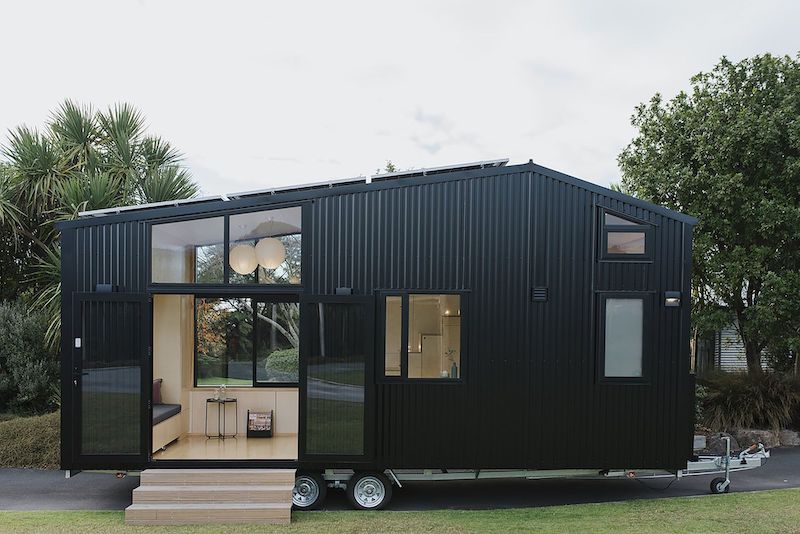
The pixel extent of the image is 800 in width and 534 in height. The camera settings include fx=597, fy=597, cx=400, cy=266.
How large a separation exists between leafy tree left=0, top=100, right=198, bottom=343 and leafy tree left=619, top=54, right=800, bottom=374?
8.85 metres

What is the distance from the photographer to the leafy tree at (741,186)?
9656mm

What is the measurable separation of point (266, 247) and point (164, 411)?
2584 millimetres

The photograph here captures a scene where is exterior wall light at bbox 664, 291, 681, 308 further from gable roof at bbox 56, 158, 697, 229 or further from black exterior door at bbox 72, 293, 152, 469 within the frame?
black exterior door at bbox 72, 293, 152, 469

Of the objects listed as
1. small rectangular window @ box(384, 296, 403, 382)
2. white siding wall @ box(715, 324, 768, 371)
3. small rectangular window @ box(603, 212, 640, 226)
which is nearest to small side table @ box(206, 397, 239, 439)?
small rectangular window @ box(384, 296, 403, 382)

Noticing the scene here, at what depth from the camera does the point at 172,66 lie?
14.0 m

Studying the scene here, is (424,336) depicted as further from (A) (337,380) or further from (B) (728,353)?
(B) (728,353)

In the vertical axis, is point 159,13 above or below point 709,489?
above

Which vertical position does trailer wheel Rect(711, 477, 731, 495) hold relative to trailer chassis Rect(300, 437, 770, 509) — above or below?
below

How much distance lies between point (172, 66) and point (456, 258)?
10876 mm

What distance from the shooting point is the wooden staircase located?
5.57 metres

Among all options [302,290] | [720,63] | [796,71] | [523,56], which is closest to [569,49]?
[523,56]

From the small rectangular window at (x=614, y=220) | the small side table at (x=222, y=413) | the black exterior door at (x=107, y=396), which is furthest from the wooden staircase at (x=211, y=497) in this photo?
the small rectangular window at (x=614, y=220)

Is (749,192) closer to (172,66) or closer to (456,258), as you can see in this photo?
(456,258)

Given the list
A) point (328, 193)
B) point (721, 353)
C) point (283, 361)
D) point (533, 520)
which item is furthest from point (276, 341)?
point (721, 353)
